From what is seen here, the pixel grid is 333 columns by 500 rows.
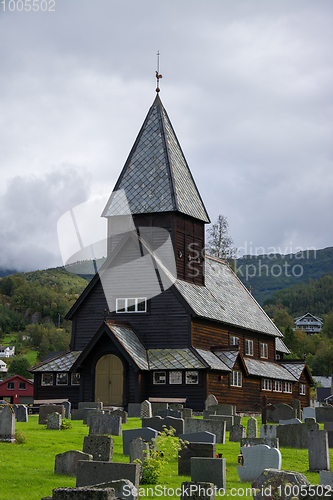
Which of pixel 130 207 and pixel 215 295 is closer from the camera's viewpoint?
pixel 130 207

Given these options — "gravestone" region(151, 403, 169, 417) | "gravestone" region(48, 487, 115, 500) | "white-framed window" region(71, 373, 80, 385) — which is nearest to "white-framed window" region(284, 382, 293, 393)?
"white-framed window" region(71, 373, 80, 385)

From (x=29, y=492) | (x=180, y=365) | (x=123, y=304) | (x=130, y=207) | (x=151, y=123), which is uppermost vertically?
(x=151, y=123)

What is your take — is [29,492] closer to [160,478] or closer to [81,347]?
[160,478]

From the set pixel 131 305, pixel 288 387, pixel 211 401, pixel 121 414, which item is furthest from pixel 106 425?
pixel 288 387

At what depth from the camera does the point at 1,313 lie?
198 metres

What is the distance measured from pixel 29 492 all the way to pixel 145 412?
13406 millimetres

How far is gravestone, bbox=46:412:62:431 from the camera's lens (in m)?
22.6

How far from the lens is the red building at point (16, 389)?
87.6 meters

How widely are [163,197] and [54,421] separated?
802 inches

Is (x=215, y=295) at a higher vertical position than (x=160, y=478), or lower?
higher

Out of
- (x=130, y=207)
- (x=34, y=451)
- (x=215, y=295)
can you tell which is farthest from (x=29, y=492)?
(x=215, y=295)

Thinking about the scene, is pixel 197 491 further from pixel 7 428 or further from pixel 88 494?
pixel 7 428

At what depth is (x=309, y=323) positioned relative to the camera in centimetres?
19438

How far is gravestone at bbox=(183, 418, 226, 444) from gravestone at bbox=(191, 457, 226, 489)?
6.54m
